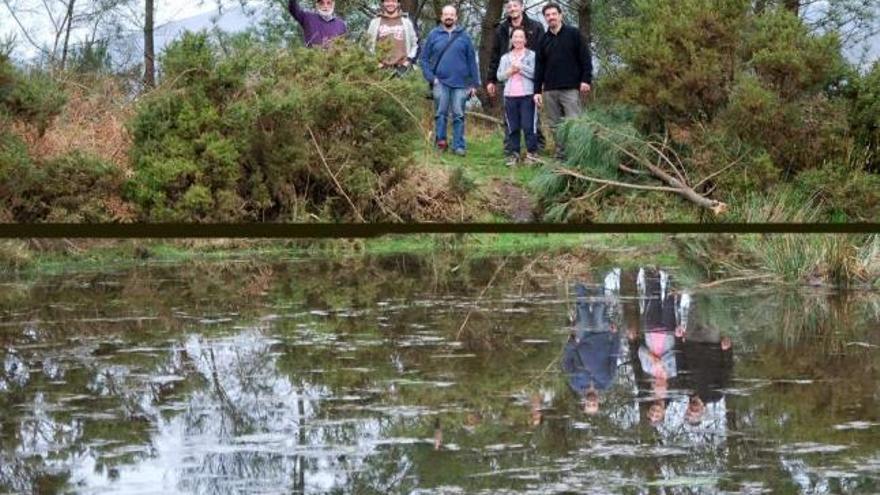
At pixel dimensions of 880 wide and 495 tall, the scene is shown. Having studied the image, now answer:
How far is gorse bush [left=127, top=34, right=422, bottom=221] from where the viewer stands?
1539 centimetres

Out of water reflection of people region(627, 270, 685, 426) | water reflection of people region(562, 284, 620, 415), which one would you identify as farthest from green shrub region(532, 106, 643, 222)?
water reflection of people region(562, 284, 620, 415)

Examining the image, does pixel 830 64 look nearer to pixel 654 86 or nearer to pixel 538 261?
pixel 654 86

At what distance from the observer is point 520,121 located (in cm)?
1748

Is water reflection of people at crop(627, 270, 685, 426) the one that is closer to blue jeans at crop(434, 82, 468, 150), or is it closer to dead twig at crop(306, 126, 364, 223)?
dead twig at crop(306, 126, 364, 223)

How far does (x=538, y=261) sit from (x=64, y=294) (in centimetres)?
445

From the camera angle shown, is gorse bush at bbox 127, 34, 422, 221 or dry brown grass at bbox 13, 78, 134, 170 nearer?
dry brown grass at bbox 13, 78, 134, 170

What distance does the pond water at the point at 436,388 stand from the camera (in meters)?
6.33

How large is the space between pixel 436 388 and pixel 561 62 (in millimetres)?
9352

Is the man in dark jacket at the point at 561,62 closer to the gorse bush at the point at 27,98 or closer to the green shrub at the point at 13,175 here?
the gorse bush at the point at 27,98

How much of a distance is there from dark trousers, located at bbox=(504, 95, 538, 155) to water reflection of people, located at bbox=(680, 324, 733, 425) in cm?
719

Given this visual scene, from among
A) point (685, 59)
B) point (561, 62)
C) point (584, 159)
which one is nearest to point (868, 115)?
point (685, 59)

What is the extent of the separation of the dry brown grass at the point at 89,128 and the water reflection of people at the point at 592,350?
18.7ft

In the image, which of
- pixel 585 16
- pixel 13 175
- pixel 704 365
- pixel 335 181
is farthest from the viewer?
pixel 585 16

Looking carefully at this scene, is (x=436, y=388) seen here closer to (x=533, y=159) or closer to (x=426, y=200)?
(x=426, y=200)
